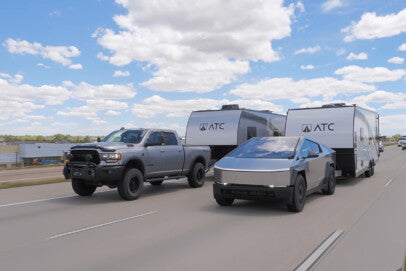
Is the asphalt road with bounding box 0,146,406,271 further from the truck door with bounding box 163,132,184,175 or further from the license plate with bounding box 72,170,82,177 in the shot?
the truck door with bounding box 163,132,184,175

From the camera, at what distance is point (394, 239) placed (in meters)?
5.96

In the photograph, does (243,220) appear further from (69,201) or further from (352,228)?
(69,201)

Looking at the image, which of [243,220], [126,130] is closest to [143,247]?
[243,220]

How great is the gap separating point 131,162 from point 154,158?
937 mm

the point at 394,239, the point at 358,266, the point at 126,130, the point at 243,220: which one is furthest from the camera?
the point at 126,130

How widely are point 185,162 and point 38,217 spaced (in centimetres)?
557

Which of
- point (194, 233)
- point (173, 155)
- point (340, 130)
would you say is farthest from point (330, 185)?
point (194, 233)

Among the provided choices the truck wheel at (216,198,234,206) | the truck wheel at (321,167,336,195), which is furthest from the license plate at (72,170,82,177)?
the truck wheel at (321,167,336,195)

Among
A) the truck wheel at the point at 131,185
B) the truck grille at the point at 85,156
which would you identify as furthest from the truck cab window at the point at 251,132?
the truck grille at the point at 85,156

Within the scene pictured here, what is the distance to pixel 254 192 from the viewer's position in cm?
799

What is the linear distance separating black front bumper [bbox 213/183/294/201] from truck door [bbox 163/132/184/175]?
3.66m

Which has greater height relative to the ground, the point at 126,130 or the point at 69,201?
the point at 126,130

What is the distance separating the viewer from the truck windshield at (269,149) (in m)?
8.59

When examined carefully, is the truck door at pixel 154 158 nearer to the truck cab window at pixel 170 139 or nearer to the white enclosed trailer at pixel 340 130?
the truck cab window at pixel 170 139
